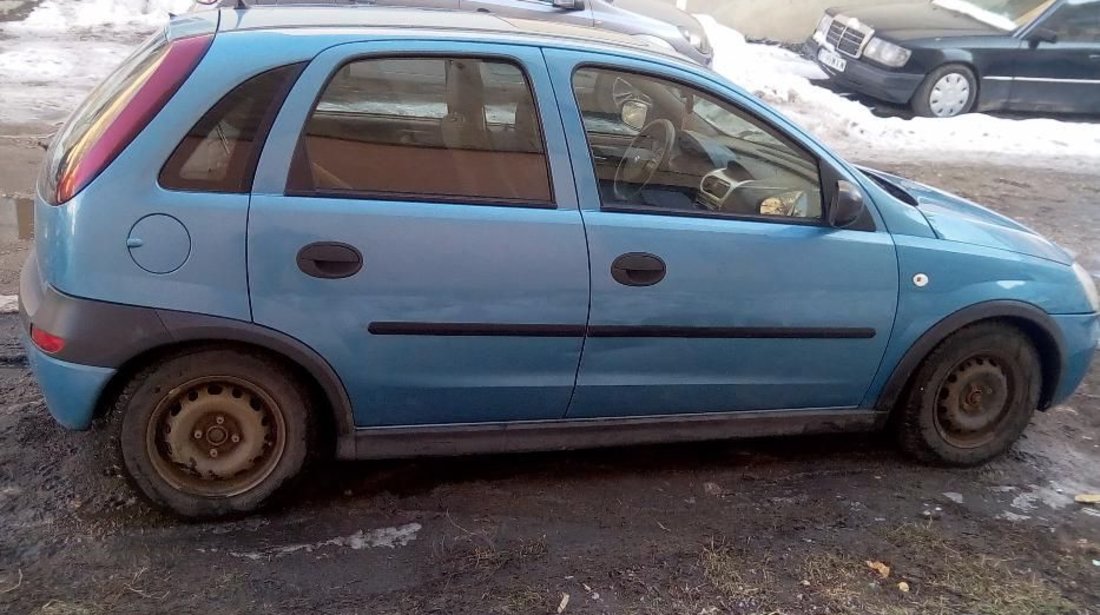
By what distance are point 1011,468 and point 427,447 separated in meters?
2.50

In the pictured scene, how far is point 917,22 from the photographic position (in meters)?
11.3

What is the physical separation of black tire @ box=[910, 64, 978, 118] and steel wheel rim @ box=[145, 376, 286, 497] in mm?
9439

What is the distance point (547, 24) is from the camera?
383 centimetres

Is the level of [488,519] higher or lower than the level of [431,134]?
lower

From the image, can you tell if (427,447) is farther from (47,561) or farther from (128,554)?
(47,561)

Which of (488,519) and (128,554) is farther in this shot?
(488,519)

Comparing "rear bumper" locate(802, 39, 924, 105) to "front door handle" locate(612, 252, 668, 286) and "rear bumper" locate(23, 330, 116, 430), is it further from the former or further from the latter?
"rear bumper" locate(23, 330, 116, 430)

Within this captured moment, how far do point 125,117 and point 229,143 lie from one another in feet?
1.08

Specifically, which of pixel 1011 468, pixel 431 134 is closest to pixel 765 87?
pixel 1011 468

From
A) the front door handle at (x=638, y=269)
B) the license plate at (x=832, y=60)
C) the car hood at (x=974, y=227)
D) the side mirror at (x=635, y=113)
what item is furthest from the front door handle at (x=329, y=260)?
the license plate at (x=832, y=60)

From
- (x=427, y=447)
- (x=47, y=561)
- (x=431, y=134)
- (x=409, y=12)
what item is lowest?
(x=47, y=561)

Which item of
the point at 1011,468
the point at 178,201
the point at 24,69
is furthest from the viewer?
the point at 24,69

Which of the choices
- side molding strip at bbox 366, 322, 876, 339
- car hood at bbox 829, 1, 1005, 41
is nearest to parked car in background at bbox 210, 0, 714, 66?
car hood at bbox 829, 1, 1005, 41

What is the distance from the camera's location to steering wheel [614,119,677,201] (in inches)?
137
